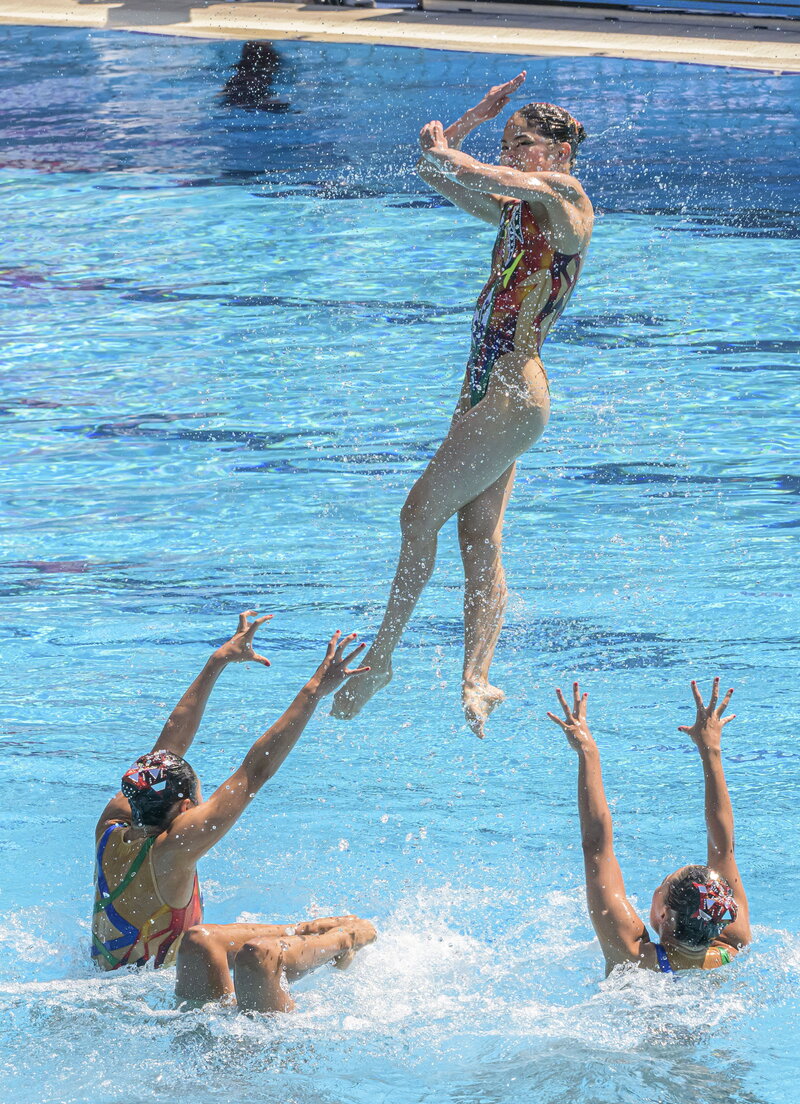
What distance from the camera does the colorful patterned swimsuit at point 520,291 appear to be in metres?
5.27

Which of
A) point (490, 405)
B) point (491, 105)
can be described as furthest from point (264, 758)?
point (491, 105)

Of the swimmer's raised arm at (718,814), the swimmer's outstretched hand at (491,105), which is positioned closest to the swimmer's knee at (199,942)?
the swimmer's raised arm at (718,814)

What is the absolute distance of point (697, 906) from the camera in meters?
4.30

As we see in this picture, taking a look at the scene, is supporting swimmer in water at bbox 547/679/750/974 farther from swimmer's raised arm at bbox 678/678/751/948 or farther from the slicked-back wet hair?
the slicked-back wet hair

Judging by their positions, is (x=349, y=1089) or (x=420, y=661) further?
(x=420, y=661)

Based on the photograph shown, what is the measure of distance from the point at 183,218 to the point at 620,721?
25.8ft

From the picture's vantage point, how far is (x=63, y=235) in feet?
41.8

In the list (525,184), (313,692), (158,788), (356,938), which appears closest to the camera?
(313,692)

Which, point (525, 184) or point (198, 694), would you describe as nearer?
point (525, 184)

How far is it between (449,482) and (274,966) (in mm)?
1788

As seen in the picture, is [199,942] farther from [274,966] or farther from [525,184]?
[525,184]

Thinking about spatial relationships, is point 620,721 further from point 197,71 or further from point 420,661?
point 197,71

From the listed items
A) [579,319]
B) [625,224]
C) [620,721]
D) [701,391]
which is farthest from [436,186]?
[625,224]

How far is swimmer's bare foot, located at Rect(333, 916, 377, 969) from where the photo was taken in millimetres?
5004
